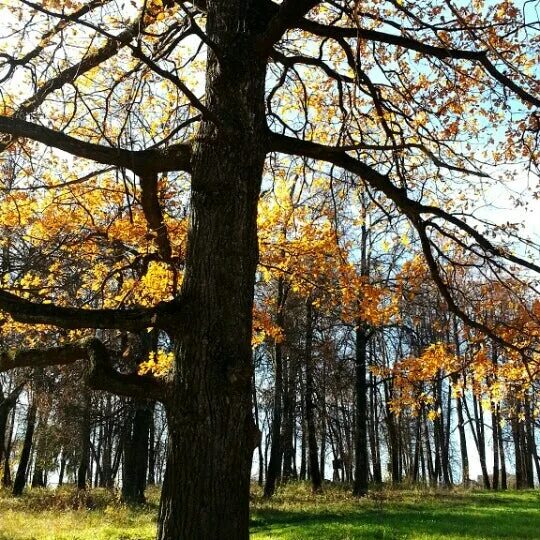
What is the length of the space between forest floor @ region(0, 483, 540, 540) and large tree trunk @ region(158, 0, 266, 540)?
22.7ft

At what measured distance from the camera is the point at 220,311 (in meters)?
3.46

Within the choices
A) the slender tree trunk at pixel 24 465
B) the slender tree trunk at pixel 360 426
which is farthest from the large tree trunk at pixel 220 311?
the slender tree trunk at pixel 24 465

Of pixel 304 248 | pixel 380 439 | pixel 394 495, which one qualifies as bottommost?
pixel 394 495

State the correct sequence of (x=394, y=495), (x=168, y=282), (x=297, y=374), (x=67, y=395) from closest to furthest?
(x=168, y=282) < (x=67, y=395) < (x=394, y=495) < (x=297, y=374)

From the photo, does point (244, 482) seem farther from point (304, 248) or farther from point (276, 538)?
point (276, 538)

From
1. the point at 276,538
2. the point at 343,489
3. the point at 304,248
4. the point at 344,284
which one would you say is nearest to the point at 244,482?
the point at 344,284

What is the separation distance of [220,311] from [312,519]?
10.8 metres

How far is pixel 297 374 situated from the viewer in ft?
70.0

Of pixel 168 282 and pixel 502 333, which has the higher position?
pixel 168 282

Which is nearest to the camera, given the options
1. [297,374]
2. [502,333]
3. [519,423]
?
[502,333]

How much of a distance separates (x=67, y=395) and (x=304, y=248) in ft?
37.9

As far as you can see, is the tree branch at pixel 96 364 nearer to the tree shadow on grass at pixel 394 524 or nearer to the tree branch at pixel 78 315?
the tree branch at pixel 78 315

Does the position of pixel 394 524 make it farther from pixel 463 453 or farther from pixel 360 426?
pixel 463 453

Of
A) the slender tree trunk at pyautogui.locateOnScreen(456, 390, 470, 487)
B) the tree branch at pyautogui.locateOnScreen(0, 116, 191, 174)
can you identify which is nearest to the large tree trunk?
the tree branch at pyautogui.locateOnScreen(0, 116, 191, 174)
